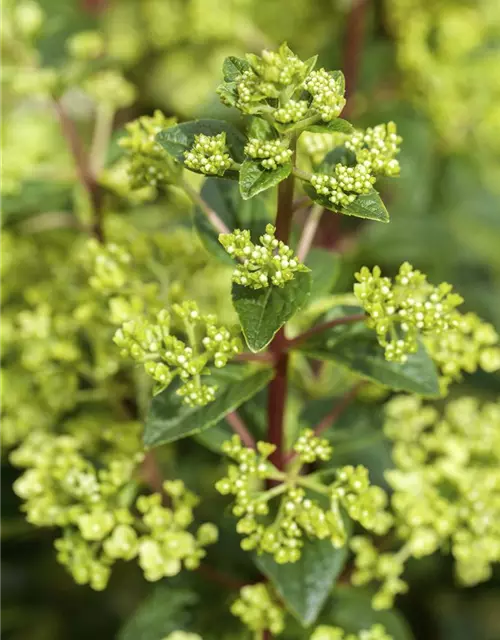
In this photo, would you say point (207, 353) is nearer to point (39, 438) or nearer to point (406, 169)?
point (39, 438)

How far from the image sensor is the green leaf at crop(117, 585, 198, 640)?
111cm

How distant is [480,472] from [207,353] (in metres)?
0.49

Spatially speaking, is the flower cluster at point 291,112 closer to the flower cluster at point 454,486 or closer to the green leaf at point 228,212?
the green leaf at point 228,212

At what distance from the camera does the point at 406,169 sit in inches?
64.8

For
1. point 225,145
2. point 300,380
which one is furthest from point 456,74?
point 225,145

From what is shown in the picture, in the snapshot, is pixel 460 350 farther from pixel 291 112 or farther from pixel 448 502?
pixel 291 112

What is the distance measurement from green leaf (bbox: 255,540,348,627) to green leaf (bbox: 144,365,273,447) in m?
0.21

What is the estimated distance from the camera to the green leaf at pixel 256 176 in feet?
2.44

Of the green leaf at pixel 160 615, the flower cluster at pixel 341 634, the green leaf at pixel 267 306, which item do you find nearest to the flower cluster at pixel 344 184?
the green leaf at pixel 267 306

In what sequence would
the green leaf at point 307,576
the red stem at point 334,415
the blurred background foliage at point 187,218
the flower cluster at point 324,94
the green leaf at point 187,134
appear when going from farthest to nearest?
the blurred background foliage at point 187,218, the red stem at point 334,415, the green leaf at point 307,576, the green leaf at point 187,134, the flower cluster at point 324,94

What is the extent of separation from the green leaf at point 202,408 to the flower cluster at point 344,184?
0.26 m

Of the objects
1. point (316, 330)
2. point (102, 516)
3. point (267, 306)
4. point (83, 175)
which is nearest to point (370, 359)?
point (316, 330)

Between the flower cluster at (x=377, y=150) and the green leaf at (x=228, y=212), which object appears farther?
the green leaf at (x=228, y=212)

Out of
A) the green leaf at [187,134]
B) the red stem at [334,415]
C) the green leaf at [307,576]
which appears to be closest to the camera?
the green leaf at [187,134]
